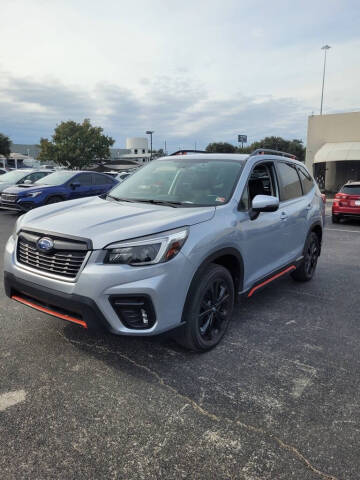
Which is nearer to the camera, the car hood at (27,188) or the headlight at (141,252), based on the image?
the headlight at (141,252)

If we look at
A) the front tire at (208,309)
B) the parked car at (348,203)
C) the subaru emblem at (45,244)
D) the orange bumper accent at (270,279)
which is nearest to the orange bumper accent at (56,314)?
the subaru emblem at (45,244)

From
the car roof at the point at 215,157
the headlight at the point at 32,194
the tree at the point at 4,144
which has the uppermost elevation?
the tree at the point at 4,144

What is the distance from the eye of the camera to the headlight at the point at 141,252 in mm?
2609

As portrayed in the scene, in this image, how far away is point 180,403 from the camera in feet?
8.28

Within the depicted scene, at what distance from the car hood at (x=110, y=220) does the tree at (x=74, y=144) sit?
44.8m

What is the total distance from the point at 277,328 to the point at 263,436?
1652 millimetres

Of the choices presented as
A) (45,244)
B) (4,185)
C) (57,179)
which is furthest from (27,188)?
(45,244)

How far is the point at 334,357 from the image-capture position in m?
3.21

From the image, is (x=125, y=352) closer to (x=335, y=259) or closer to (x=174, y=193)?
(x=174, y=193)

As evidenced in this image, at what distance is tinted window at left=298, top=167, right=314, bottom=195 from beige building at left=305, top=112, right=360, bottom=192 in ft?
73.5

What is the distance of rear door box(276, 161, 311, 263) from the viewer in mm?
4339

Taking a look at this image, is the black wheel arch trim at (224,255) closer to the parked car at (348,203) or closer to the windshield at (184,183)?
the windshield at (184,183)

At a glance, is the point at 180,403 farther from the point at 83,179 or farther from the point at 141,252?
the point at 83,179

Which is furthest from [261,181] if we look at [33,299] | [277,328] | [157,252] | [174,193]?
[33,299]
